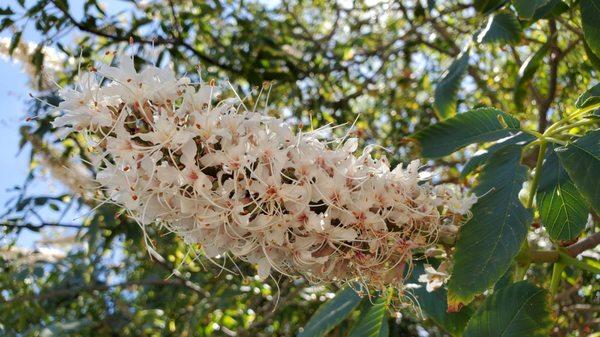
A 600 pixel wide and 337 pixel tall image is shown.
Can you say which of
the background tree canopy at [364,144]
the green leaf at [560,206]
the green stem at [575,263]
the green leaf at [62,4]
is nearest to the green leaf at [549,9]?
the background tree canopy at [364,144]

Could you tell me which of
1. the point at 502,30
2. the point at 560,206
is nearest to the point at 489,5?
the point at 502,30

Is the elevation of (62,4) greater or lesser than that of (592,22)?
lesser

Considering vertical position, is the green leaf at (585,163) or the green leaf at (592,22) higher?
the green leaf at (592,22)

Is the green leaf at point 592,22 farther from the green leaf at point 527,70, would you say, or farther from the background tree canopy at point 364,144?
the green leaf at point 527,70

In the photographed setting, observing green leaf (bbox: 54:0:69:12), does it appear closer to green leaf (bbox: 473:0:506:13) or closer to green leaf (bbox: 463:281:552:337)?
green leaf (bbox: 473:0:506:13)

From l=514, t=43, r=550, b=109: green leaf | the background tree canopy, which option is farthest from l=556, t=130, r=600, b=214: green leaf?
l=514, t=43, r=550, b=109: green leaf

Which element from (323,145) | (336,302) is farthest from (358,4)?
(323,145)

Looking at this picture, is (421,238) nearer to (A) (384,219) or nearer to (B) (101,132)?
(A) (384,219)

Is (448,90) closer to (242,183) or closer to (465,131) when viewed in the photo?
(465,131)
